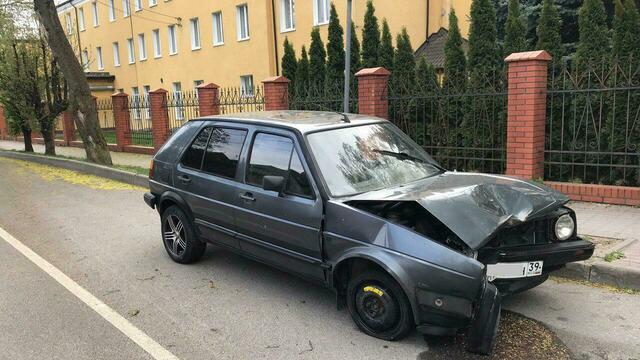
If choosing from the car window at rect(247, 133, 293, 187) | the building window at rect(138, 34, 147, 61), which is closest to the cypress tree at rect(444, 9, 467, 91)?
the car window at rect(247, 133, 293, 187)

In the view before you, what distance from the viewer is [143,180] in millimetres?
11242

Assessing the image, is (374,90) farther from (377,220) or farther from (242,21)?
(242,21)

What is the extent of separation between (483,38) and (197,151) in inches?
262

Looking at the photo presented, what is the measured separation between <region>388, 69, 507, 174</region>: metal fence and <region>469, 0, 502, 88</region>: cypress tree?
584 millimetres

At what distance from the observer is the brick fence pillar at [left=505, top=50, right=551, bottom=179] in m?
7.48

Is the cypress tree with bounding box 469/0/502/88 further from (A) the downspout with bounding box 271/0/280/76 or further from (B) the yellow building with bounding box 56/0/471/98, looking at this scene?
(A) the downspout with bounding box 271/0/280/76

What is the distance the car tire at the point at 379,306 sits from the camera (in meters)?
3.56

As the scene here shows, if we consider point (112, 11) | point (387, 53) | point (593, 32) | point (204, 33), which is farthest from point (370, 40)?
point (112, 11)

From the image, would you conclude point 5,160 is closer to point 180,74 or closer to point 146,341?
point 180,74

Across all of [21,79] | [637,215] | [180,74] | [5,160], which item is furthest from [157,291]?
[180,74]

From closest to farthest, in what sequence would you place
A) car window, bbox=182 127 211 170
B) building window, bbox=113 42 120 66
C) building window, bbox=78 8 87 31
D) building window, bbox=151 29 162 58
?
1. car window, bbox=182 127 211 170
2. building window, bbox=151 29 162 58
3. building window, bbox=113 42 120 66
4. building window, bbox=78 8 87 31

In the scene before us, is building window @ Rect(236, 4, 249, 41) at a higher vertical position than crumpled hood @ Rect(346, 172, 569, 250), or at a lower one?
higher

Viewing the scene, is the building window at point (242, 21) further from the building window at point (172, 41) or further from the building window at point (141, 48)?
the building window at point (141, 48)

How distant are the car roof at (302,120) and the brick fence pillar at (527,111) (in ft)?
11.7
